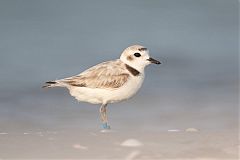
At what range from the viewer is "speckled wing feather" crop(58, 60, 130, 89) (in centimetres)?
885

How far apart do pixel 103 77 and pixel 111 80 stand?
5.3 inches

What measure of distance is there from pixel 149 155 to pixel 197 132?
155 centimetres

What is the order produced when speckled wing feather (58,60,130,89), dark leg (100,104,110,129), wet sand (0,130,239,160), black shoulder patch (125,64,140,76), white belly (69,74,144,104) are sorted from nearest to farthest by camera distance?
1. wet sand (0,130,239,160)
2. dark leg (100,104,110,129)
3. white belly (69,74,144,104)
4. speckled wing feather (58,60,130,89)
5. black shoulder patch (125,64,140,76)

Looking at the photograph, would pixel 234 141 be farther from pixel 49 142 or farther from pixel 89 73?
pixel 89 73

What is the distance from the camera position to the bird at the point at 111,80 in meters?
8.77

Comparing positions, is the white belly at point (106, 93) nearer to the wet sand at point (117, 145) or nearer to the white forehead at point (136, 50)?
the white forehead at point (136, 50)

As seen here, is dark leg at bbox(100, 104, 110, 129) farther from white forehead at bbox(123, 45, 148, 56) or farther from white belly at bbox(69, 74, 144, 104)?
white forehead at bbox(123, 45, 148, 56)

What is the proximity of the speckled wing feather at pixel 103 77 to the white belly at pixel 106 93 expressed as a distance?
7 cm

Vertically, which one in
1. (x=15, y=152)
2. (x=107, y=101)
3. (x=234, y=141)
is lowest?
(x=15, y=152)

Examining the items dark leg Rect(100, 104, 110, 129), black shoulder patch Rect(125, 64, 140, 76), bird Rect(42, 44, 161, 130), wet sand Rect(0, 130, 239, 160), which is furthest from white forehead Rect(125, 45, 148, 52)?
wet sand Rect(0, 130, 239, 160)

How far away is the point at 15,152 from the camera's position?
6.46 metres

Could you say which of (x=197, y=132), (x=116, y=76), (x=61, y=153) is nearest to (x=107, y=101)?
(x=116, y=76)

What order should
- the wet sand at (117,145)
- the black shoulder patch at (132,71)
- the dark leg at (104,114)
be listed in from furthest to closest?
the black shoulder patch at (132,71) < the dark leg at (104,114) < the wet sand at (117,145)

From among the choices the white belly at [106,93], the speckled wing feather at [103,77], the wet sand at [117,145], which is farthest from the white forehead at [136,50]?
the wet sand at [117,145]
